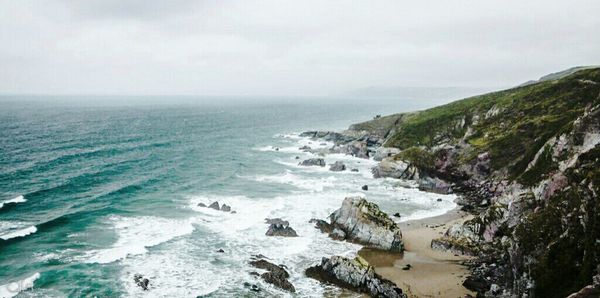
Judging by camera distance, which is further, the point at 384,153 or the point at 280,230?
the point at 384,153

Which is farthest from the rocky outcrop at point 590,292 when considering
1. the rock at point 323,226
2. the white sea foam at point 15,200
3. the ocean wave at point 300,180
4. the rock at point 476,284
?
the white sea foam at point 15,200

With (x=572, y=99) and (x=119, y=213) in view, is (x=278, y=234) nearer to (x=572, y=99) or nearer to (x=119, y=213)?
(x=119, y=213)

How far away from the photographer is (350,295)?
1638 inches

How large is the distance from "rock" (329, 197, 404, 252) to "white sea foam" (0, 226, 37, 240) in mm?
41420

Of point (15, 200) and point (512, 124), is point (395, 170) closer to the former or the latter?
point (512, 124)

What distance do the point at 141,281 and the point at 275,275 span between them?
1385cm

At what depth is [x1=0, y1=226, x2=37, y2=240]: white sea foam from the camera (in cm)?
5412

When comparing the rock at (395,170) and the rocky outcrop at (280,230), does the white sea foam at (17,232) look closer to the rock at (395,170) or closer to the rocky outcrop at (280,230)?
the rocky outcrop at (280,230)

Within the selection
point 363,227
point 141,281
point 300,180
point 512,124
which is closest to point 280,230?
point 363,227

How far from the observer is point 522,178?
65438 millimetres

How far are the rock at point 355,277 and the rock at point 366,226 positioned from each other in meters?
10.4

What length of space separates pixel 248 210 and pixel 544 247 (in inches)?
1823

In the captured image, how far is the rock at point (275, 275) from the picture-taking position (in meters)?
43.4

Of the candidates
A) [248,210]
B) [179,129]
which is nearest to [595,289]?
[248,210]
